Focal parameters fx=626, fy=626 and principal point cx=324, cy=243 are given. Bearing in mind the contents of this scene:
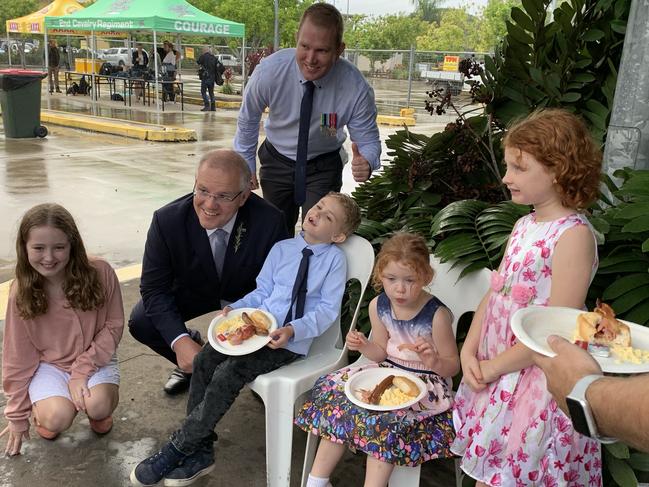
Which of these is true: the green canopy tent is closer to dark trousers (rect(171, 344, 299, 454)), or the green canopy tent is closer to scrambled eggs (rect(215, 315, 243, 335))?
scrambled eggs (rect(215, 315, 243, 335))

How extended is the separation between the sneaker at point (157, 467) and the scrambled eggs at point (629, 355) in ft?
5.50

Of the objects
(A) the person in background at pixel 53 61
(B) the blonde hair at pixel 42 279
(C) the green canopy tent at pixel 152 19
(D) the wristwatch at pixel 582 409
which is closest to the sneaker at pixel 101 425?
(B) the blonde hair at pixel 42 279

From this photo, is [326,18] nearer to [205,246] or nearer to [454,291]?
[205,246]

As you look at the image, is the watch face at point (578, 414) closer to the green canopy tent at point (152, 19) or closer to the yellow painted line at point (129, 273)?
the yellow painted line at point (129, 273)

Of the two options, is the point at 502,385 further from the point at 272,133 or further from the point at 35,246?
the point at 272,133

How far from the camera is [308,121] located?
3666mm

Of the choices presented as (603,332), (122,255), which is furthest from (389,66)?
(603,332)

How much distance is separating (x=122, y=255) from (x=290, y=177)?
7.63 ft

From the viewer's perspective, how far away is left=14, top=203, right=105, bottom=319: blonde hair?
2672 mm

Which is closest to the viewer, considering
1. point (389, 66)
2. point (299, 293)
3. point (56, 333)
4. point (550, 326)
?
point (550, 326)

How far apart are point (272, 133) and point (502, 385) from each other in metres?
2.36

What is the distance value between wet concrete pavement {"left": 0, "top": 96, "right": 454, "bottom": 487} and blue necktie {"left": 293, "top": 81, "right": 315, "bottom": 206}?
125cm

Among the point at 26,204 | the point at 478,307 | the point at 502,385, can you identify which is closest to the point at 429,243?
the point at 478,307

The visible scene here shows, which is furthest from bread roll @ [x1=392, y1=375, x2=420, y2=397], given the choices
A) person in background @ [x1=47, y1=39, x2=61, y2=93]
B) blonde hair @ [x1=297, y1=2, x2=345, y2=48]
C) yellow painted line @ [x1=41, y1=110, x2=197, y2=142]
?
person in background @ [x1=47, y1=39, x2=61, y2=93]
